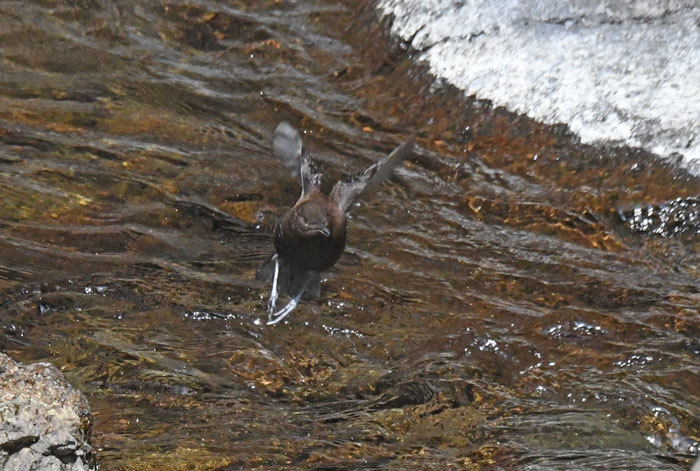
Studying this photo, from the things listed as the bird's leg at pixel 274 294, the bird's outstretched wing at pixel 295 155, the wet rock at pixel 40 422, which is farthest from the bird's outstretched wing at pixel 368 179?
the wet rock at pixel 40 422

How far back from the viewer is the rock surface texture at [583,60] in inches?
236

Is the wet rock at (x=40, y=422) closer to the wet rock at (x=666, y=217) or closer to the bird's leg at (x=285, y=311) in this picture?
the bird's leg at (x=285, y=311)

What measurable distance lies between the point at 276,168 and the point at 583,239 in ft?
5.83

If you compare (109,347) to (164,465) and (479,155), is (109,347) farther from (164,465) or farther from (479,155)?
(479,155)

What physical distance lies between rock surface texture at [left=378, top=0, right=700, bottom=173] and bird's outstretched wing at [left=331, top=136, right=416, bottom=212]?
1701mm

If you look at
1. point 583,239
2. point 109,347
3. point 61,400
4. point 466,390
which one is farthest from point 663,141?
point 61,400

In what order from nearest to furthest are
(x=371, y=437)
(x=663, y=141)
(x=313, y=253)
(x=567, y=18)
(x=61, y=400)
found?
(x=61, y=400)
(x=371, y=437)
(x=313, y=253)
(x=663, y=141)
(x=567, y=18)

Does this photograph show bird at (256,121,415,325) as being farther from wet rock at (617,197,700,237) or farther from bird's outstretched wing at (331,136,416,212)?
wet rock at (617,197,700,237)

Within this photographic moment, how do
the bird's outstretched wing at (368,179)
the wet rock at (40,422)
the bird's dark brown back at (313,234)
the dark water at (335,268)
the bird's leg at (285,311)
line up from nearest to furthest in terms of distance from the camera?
the wet rock at (40,422), the dark water at (335,268), the bird's outstretched wing at (368,179), the bird's dark brown back at (313,234), the bird's leg at (285,311)

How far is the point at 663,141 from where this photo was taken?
5.87 m

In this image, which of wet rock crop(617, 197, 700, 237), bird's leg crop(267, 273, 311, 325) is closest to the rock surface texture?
wet rock crop(617, 197, 700, 237)

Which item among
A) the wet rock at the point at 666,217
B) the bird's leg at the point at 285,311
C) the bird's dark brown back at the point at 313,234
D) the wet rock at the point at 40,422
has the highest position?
the wet rock at the point at 666,217

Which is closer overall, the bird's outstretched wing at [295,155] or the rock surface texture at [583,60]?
the bird's outstretched wing at [295,155]

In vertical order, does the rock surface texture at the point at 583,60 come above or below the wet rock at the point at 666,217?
above
